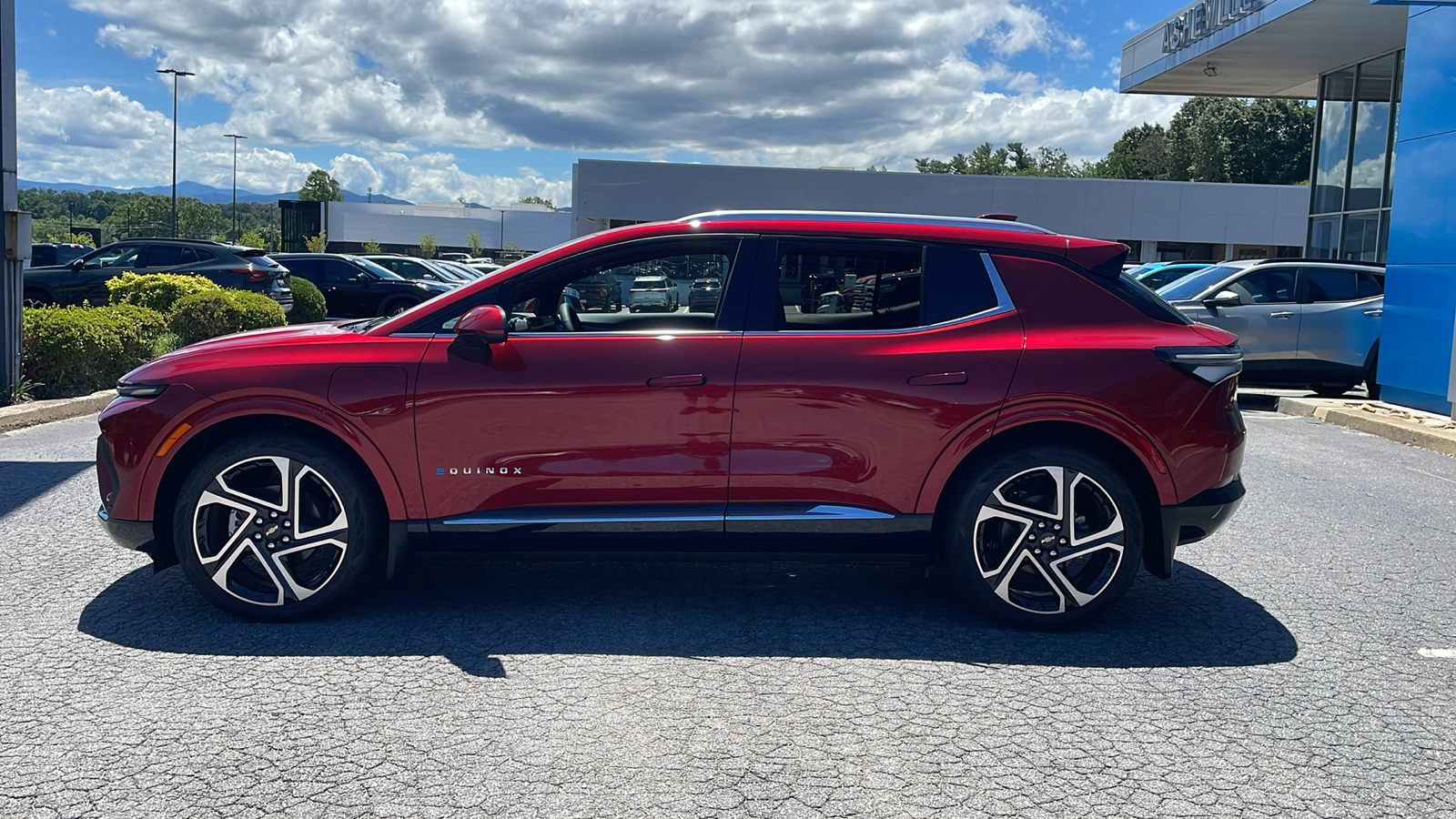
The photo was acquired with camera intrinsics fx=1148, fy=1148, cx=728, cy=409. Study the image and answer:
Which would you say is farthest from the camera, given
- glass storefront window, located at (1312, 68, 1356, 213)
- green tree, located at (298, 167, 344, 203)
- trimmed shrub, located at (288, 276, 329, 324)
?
green tree, located at (298, 167, 344, 203)

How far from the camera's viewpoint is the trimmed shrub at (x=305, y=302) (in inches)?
848

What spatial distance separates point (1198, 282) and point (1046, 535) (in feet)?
34.3

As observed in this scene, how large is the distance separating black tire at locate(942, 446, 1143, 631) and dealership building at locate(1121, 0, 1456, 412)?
8.87m

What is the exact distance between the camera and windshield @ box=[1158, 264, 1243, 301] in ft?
44.8

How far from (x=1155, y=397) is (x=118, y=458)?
420cm

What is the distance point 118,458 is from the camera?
4629 mm

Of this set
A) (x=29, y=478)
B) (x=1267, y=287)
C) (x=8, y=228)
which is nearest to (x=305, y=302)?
(x=8, y=228)

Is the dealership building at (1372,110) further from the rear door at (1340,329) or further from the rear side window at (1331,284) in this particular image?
the rear side window at (1331,284)

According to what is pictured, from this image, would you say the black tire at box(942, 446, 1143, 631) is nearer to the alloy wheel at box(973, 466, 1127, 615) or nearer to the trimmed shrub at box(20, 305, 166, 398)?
the alloy wheel at box(973, 466, 1127, 615)

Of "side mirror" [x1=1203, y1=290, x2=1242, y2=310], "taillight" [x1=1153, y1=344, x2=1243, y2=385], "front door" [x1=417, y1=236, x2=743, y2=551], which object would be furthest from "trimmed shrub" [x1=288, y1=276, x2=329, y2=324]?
"taillight" [x1=1153, y1=344, x2=1243, y2=385]

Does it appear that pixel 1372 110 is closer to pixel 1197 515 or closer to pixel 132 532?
pixel 1197 515

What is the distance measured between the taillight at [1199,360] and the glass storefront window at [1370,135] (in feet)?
63.6

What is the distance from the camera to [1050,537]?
466 cm

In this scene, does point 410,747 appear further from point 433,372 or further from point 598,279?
point 598,279
